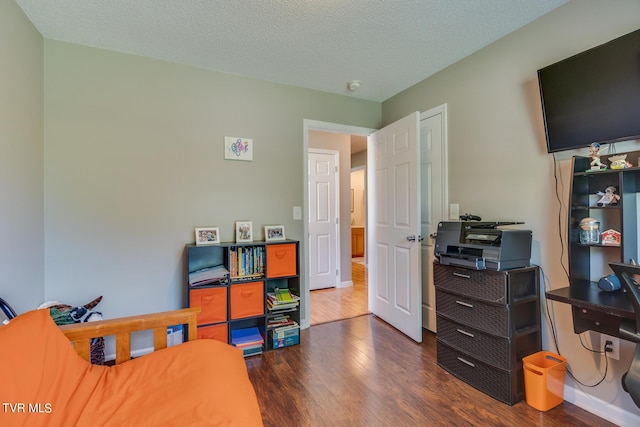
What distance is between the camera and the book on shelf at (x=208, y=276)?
89.3 inches

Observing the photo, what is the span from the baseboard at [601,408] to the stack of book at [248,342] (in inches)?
83.9

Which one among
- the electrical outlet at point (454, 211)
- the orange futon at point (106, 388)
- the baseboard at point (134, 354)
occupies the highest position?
the electrical outlet at point (454, 211)

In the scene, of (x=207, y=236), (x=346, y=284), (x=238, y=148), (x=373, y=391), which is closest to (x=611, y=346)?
(x=373, y=391)

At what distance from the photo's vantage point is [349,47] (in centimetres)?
223

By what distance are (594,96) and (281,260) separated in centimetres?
236

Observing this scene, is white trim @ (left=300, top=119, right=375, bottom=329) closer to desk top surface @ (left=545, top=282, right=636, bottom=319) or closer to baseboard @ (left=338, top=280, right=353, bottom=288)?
baseboard @ (left=338, top=280, right=353, bottom=288)

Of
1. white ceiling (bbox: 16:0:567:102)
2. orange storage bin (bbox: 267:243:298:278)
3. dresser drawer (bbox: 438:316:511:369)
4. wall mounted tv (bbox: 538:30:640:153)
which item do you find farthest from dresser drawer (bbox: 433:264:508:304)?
white ceiling (bbox: 16:0:567:102)

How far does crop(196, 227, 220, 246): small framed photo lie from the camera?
247 cm

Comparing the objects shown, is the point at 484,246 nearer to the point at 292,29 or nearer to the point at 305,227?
the point at 305,227

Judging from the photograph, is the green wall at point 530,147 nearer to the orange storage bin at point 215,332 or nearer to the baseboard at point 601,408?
the baseboard at point 601,408

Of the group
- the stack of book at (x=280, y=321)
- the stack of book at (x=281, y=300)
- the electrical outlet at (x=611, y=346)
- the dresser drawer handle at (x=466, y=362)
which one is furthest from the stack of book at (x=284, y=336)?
the electrical outlet at (x=611, y=346)

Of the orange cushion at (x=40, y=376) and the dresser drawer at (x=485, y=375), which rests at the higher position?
the orange cushion at (x=40, y=376)

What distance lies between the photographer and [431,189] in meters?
2.77

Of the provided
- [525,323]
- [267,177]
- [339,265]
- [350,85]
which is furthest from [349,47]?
[339,265]
